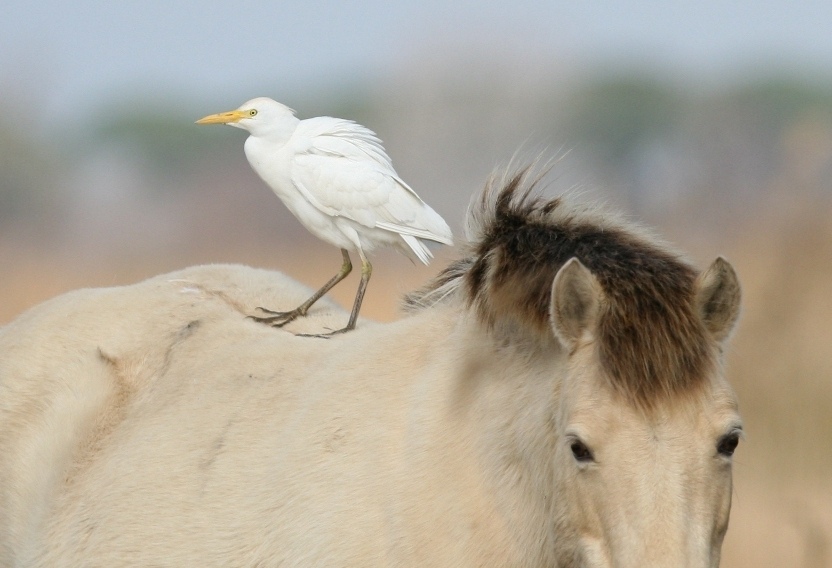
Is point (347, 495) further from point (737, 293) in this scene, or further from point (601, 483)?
point (737, 293)

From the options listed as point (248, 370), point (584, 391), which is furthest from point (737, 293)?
point (248, 370)

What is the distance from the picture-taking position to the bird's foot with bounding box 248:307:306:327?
3.81 meters

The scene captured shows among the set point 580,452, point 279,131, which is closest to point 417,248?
point 279,131

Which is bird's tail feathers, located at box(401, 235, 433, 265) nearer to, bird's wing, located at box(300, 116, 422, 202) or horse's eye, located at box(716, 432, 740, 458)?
bird's wing, located at box(300, 116, 422, 202)

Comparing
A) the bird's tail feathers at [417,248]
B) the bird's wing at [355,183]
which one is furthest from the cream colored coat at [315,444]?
the bird's tail feathers at [417,248]

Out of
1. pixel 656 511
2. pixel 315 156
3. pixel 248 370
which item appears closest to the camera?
pixel 656 511

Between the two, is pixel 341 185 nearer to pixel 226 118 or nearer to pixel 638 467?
pixel 226 118

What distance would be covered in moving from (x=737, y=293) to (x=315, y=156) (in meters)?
2.43

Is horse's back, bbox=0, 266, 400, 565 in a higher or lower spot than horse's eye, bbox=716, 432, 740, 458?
lower

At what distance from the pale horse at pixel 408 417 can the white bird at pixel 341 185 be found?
0.46 meters

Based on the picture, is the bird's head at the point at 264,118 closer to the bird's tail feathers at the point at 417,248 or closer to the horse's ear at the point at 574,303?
the bird's tail feathers at the point at 417,248

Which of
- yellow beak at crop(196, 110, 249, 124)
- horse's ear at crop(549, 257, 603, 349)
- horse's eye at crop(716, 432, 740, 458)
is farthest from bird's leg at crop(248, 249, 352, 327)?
horse's eye at crop(716, 432, 740, 458)

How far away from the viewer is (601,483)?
223 centimetres

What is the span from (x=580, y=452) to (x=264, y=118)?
2775 millimetres
